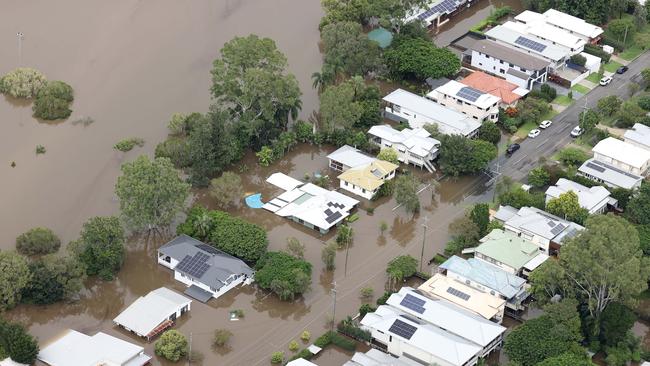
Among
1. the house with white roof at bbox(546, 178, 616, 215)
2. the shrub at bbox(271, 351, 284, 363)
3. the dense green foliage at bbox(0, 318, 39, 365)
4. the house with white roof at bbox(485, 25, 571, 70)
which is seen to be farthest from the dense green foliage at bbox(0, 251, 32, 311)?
the house with white roof at bbox(485, 25, 571, 70)

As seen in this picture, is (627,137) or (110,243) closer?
(110,243)

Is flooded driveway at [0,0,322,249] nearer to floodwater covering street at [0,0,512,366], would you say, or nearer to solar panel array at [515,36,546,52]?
floodwater covering street at [0,0,512,366]

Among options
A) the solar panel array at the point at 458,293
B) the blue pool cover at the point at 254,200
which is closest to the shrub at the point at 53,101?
the blue pool cover at the point at 254,200

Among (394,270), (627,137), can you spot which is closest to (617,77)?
(627,137)

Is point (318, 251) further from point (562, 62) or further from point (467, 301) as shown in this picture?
point (562, 62)

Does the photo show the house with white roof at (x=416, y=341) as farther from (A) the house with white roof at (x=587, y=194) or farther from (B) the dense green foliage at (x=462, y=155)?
(B) the dense green foliage at (x=462, y=155)

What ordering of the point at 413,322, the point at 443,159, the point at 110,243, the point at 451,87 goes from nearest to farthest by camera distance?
the point at 413,322
the point at 110,243
the point at 443,159
the point at 451,87
